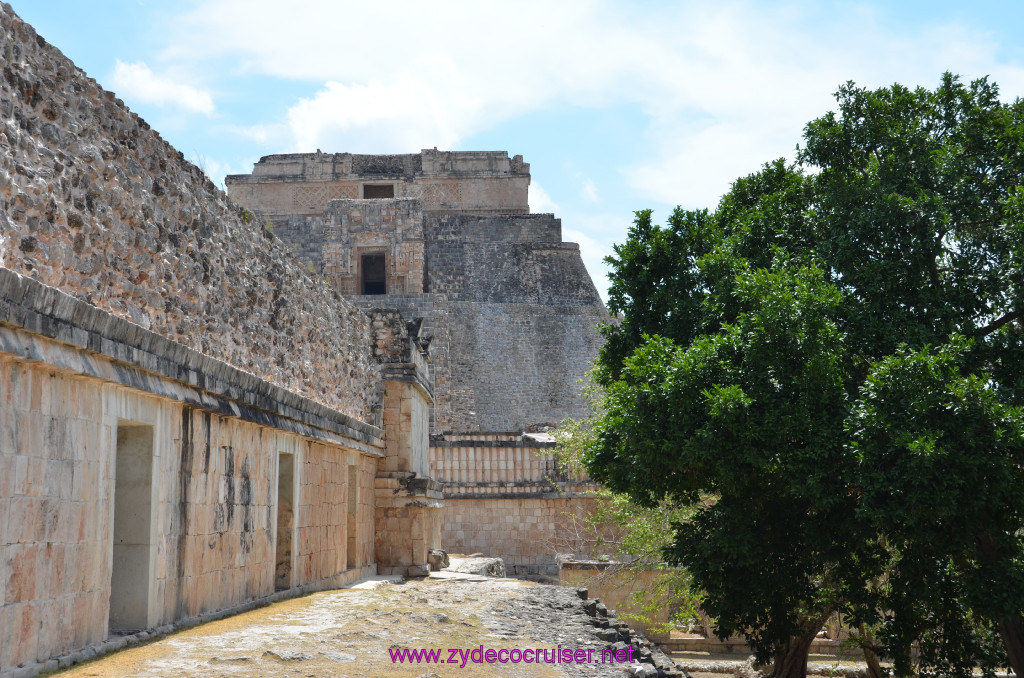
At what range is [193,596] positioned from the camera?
21.2 feet

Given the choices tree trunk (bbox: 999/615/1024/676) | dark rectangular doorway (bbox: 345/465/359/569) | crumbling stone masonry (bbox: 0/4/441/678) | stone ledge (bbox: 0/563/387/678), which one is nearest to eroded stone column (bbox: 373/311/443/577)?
dark rectangular doorway (bbox: 345/465/359/569)

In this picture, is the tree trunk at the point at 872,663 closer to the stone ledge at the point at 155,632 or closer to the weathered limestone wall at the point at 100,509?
the stone ledge at the point at 155,632

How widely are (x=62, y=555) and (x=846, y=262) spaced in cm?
733

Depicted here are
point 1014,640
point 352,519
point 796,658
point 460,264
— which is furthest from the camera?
point 460,264

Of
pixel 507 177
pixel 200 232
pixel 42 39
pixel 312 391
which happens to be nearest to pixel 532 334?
pixel 507 177

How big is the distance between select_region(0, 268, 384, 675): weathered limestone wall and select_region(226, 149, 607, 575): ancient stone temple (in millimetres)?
13362

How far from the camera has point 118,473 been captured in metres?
5.88

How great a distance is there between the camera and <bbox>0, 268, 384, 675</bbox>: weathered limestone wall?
4.41 meters

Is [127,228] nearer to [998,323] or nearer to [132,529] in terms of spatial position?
[132,529]

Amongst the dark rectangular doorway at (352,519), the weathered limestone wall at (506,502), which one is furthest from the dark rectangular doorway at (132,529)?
the weathered limestone wall at (506,502)

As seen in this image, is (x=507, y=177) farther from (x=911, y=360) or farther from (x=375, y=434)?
(x=911, y=360)

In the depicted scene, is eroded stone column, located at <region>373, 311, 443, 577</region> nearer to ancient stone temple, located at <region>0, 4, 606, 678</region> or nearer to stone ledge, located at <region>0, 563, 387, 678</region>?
ancient stone temple, located at <region>0, 4, 606, 678</region>

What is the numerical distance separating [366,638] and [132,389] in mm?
2127

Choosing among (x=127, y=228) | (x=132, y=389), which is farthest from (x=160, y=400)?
(x=127, y=228)
